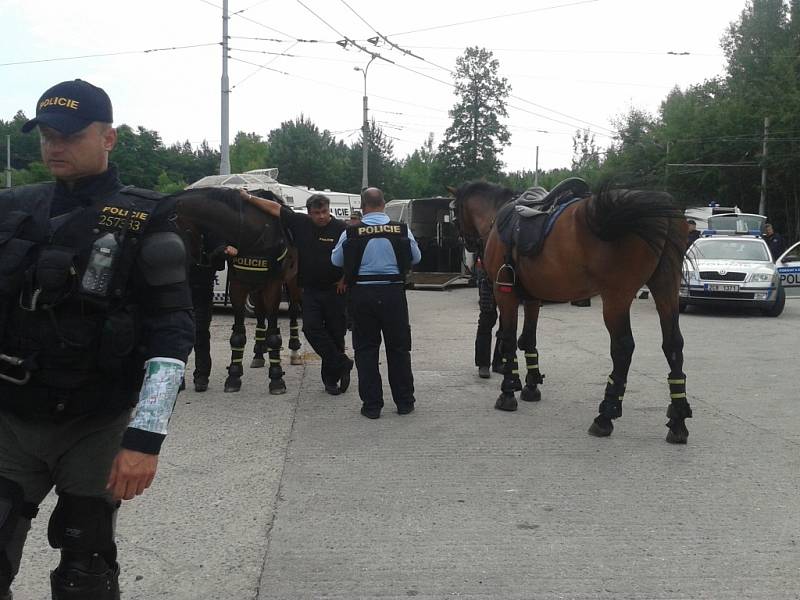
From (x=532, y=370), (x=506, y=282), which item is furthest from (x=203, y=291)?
(x=532, y=370)

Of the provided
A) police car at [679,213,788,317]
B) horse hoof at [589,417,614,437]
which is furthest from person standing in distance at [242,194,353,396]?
police car at [679,213,788,317]

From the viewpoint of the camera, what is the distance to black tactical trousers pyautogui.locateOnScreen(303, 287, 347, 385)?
304 inches

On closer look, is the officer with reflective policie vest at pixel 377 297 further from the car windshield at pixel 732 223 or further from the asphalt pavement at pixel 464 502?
the car windshield at pixel 732 223

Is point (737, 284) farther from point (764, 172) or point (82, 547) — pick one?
point (764, 172)

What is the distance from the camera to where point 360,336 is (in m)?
7.02

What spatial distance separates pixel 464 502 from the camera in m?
4.61

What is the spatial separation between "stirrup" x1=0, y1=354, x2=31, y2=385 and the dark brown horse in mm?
5200

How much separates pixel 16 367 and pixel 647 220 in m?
4.66

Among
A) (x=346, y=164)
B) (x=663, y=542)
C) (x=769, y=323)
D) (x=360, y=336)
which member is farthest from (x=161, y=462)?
(x=346, y=164)

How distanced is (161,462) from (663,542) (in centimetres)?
330

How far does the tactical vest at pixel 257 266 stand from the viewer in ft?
25.9

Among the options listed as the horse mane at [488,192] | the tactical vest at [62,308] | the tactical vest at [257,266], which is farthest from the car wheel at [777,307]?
the tactical vest at [62,308]

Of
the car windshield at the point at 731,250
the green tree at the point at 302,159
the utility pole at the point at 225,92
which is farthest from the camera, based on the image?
the green tree at the point at 302,159

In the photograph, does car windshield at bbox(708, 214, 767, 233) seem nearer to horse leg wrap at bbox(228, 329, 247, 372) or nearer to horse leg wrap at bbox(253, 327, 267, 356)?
horse leg wrap at bbox(253, 327, 267, 356)
